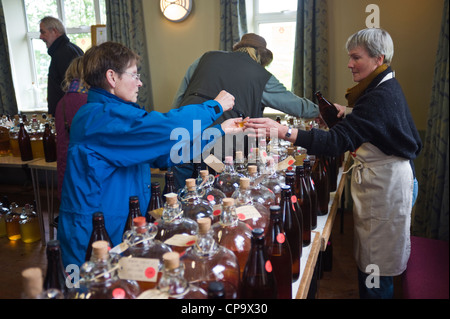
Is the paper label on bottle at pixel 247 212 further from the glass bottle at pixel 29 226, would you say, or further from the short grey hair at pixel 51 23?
the short grey hair at pixel 51 23

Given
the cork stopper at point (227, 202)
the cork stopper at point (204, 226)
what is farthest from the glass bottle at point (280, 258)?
the cork stopper at point (204, 226)

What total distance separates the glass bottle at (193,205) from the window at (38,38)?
4750 millimetres

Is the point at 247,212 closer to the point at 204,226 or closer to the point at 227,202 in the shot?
the point at 227,202

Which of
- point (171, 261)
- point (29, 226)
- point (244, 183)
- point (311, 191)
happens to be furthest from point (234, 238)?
point (29, 226)

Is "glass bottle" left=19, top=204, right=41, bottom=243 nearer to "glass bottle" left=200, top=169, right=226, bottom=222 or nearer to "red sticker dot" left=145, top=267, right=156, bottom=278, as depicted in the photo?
"glass bottle" left=200, top=169, right=226, bottom=222

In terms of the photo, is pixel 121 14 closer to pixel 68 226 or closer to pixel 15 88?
pixel 15 88

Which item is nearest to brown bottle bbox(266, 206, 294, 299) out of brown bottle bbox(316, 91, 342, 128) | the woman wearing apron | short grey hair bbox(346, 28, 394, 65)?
the woman wearing apron

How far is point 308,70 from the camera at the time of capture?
3881 millimetres

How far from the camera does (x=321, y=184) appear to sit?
6.17 feet

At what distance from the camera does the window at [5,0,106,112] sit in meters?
5.23

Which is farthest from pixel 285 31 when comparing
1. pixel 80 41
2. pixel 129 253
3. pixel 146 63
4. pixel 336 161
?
pixel 129 253

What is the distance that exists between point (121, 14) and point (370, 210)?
12.5ft

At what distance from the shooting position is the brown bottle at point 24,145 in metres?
3.21
